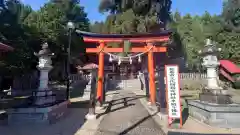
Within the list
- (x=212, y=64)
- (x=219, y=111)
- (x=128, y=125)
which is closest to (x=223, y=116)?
(x=219, y=111)

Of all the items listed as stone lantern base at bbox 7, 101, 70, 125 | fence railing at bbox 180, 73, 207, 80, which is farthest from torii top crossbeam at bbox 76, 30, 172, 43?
fence railing at bbox 180, 73, 207, 80

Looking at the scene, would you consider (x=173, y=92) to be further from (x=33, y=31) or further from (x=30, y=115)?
(x=33, y=31)

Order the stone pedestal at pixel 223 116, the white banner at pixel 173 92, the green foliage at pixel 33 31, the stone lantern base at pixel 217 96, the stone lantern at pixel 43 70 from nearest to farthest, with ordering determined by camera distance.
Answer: the stone pedestal at pixel 223 116 < the white banner at pixel 173 92 < the stone lantern base at pixel 217 96 < the stone lantern at pixel 43 70 < the green foliage at pixel 33 31

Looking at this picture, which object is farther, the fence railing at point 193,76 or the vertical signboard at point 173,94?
the fence railing at point 193,76

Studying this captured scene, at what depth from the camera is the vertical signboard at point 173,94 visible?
7.68m

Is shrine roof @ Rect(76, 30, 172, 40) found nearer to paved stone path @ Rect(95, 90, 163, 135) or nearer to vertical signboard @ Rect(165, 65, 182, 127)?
paved stone path @ Rect(95, 90, 163, 135)

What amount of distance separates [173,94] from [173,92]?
0.08 m

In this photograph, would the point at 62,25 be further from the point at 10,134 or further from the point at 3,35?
the point at 10,134

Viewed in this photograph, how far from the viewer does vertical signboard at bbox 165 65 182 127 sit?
7.68 metres

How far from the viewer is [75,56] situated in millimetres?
32562

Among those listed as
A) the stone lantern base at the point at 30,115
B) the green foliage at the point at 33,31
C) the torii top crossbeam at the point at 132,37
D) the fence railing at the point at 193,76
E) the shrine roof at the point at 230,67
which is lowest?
the stone lantern base at the point at 30,115

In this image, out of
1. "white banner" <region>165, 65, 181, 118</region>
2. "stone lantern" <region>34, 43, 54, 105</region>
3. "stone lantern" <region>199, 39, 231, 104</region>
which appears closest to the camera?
"white banner" <region>165, 65, 181, 118</region>

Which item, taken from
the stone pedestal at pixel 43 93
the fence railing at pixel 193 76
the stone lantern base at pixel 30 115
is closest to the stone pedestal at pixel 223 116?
the stone lantern base at pixel 30 115

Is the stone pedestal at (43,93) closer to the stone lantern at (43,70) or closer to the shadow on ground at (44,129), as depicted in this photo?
the stone lantern at (43,70)
